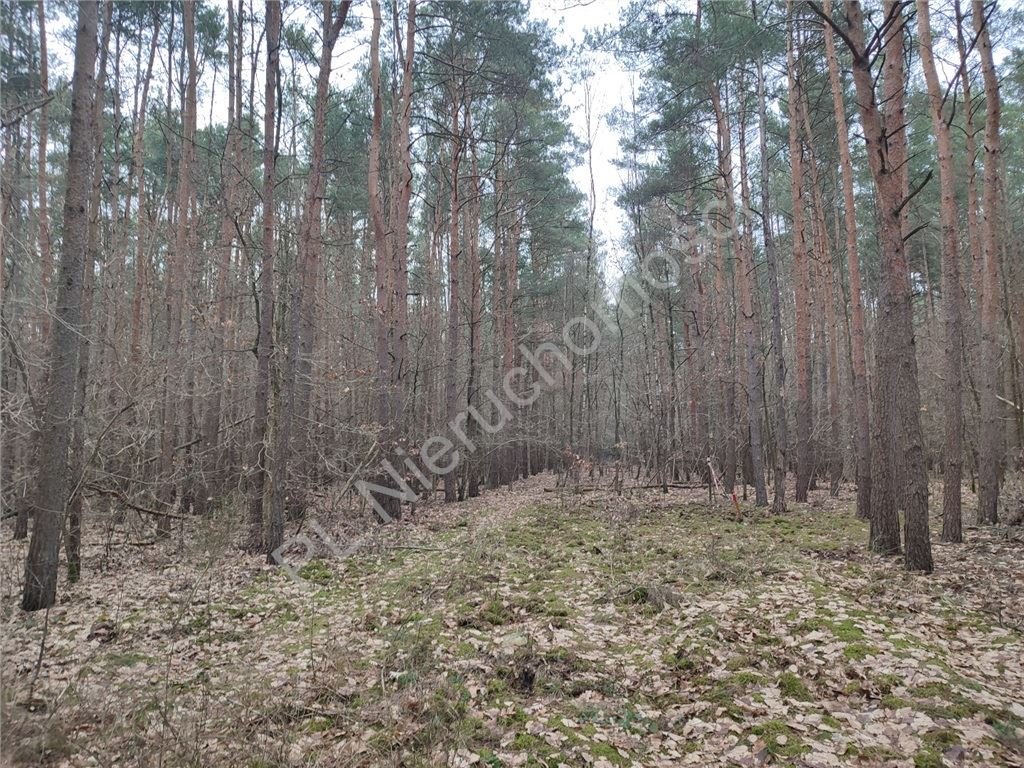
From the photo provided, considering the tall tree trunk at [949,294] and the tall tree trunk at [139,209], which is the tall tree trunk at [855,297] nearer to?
the tall tree trunk at [949,294]

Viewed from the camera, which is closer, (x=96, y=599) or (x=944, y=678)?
(x=944, y=678)

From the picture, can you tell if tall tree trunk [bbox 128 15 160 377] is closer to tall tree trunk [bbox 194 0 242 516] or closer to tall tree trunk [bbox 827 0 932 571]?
tall tree trunk [bbox 194 0 242 516]

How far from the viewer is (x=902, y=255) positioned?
630 cm

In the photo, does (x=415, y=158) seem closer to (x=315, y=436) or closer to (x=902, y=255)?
(x=315, y=436)

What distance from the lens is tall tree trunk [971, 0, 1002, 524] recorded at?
8367mm

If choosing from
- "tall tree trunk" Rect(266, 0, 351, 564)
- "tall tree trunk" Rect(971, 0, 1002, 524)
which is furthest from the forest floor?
"tall tree trunk" Rect(971, 0, 1002, 524)

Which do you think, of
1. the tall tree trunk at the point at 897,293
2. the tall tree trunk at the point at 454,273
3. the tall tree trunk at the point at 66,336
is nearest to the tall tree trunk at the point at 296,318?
the tall tree trunk at the point at 66,336

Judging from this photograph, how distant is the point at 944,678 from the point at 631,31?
11.3m

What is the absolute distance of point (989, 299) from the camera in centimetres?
881

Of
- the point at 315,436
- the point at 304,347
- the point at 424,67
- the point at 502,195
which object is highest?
the point at 424,67

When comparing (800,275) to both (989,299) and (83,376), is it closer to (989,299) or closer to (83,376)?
(989,299)

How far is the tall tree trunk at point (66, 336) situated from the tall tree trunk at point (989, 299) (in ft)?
37.7

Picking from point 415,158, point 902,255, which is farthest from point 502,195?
point 902,255

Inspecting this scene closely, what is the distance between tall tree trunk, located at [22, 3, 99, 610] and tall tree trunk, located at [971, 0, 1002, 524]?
11504 mm
